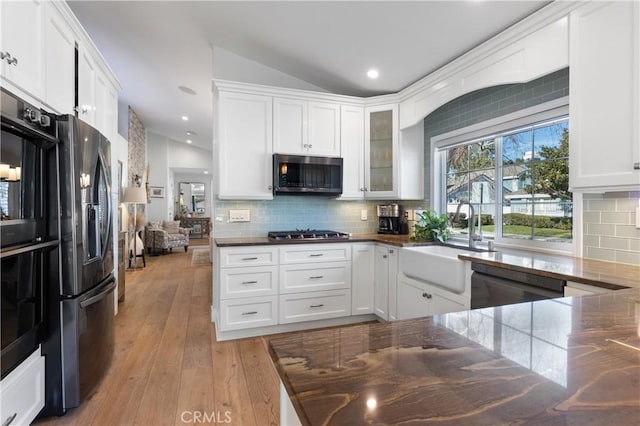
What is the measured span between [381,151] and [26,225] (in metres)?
2.95

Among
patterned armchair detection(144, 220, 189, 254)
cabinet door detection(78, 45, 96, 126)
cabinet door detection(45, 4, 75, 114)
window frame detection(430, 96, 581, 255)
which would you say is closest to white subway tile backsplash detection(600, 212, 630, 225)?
window frame detection(430, 96, 581, 255)

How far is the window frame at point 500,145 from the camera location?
2145mm

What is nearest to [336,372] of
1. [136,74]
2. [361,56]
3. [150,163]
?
[361,56]

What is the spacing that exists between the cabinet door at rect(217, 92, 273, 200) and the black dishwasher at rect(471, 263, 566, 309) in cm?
197

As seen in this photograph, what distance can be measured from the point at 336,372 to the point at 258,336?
2.46 meters

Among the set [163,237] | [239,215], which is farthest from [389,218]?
[163,237]

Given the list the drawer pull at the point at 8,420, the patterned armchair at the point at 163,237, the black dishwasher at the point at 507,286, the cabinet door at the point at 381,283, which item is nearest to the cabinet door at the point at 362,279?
the cabinet door at the point at 381,283

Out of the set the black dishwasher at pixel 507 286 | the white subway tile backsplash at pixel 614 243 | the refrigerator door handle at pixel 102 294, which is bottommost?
the refrigerator door handle at pixel 102 294

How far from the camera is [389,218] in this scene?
140 inches

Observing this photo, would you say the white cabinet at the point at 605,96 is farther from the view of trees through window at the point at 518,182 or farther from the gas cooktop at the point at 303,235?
the gas cooktop at the point at 303,235

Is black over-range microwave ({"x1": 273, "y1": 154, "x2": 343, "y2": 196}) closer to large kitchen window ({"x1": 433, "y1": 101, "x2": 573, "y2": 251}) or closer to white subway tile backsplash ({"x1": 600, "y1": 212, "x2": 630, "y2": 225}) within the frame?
large kitchen window ({"x1": 433, "y1": 101, "x2": 573, "y2": 251})

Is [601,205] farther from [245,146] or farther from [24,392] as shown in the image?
[24,392]

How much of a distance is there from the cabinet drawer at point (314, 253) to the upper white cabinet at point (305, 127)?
0.99 metres

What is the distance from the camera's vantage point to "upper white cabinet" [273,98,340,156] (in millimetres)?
3094
